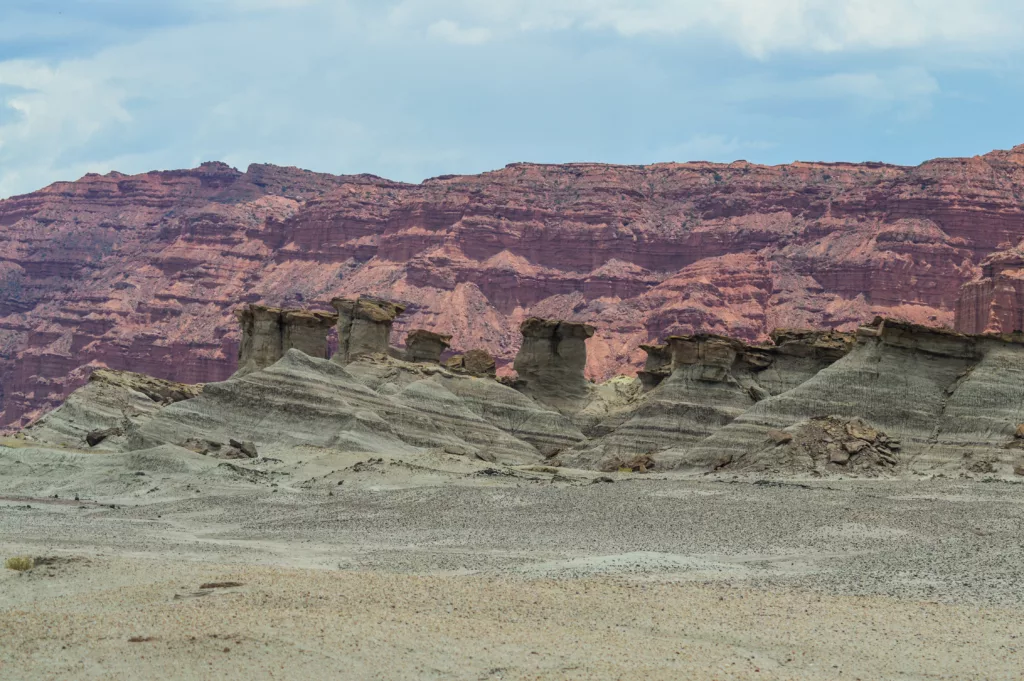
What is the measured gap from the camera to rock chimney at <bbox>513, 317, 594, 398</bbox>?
3024 inches

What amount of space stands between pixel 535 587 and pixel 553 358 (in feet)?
191

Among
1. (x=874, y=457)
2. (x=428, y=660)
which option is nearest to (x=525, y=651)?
(x=428, y=660)

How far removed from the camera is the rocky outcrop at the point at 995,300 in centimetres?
13288

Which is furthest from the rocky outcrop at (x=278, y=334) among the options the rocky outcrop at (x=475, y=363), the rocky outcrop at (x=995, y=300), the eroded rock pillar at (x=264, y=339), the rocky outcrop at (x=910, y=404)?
the rocky outcrop at (x=995, y=300)

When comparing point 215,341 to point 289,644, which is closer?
point 289,644

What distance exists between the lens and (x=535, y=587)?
1956cm

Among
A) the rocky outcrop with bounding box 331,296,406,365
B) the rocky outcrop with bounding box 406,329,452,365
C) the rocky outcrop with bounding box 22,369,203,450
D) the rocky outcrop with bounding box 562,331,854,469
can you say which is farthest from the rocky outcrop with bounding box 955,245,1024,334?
the rocky outcrop with bounding box 22,369,203,450

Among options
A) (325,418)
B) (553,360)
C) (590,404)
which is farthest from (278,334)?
(325,418)

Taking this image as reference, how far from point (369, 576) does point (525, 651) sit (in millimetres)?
5198

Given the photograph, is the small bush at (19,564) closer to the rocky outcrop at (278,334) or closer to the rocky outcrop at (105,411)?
the rocky outcrop at (105,411)

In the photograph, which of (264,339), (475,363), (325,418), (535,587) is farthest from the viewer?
→ (475,363)

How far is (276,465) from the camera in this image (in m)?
47.2

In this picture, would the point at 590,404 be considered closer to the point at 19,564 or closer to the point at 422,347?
the point at 422,347

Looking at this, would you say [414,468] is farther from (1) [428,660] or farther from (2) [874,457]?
(1) [428,660]
